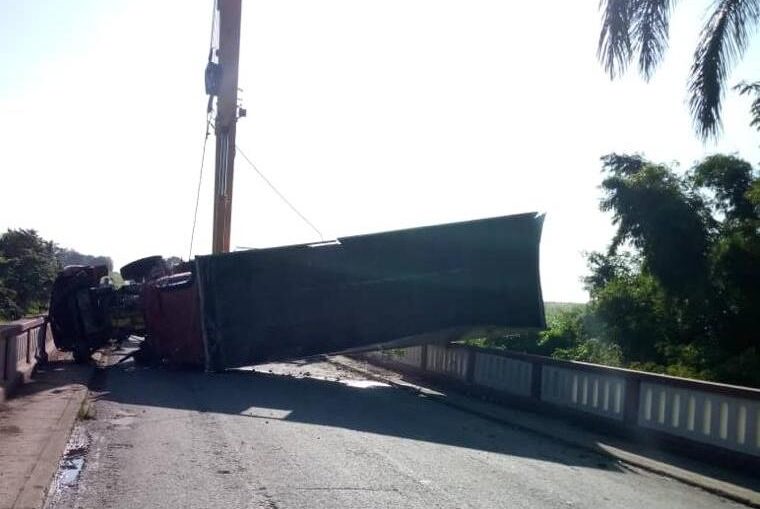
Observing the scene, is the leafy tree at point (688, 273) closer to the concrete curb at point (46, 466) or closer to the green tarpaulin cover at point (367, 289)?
the green tarpaulin cover at point (367, 289)

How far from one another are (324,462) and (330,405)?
17.9 ft

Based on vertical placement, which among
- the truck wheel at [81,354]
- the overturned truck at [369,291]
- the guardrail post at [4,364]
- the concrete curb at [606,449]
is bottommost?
the truck wheel at [81,354]

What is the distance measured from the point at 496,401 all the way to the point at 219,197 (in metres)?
12.5

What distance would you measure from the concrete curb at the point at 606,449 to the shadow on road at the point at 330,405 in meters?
0.24

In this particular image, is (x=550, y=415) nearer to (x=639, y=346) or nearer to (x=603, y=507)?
(x=639, y=346)

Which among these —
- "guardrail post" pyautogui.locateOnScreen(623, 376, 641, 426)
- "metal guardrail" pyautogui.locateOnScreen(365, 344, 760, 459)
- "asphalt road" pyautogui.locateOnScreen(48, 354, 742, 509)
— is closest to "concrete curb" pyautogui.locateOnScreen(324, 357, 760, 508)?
"asphalt road" pyautogui.locateOnScreen(48, 354, 742, 509)

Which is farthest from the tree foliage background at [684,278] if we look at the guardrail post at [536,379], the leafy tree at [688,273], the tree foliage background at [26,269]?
the tree foliage background at [26,269]

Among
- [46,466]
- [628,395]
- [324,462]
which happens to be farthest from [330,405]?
[46,466]

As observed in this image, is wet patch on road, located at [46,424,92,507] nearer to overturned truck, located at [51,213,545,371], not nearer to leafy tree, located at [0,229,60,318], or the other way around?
overturned truck, located at [51,213,545,371]

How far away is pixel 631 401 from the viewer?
12703 millimetres

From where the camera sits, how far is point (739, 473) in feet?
34.1

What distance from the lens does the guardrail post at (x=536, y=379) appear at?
1545 cm

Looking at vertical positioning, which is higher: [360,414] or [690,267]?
[690,267]

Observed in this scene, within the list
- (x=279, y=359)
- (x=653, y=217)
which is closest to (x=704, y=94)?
(x=653, y=217)
